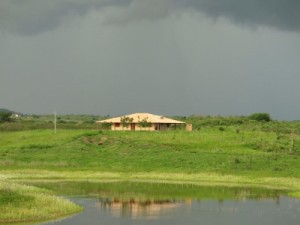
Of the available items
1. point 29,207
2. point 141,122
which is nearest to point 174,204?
point 29,207

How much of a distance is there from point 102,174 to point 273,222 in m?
37.7

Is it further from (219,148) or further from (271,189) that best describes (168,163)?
(271,189)

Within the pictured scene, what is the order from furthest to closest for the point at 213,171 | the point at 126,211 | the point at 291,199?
the point at 213,171 < the point at 291,199 < the point at 126,211

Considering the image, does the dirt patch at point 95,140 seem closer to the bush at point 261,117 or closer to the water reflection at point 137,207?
the water reflection at point 137,207

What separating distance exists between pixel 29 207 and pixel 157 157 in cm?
4416

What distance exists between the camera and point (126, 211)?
47.9m

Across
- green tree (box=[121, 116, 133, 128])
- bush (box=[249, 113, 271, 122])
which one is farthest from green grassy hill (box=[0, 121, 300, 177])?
bush (box=[249, 113, 271, 122])

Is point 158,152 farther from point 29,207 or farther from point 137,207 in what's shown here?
point 29,207

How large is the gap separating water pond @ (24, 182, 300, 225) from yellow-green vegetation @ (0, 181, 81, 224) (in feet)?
4.15

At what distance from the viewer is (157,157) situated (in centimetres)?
8625

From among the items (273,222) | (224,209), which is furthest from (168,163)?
(273,222)

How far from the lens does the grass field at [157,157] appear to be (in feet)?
246

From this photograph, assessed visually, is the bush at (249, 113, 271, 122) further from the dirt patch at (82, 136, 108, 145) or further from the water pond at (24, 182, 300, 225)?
the water pond at (24, 182, 300, 225)

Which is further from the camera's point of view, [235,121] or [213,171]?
[235,121]
